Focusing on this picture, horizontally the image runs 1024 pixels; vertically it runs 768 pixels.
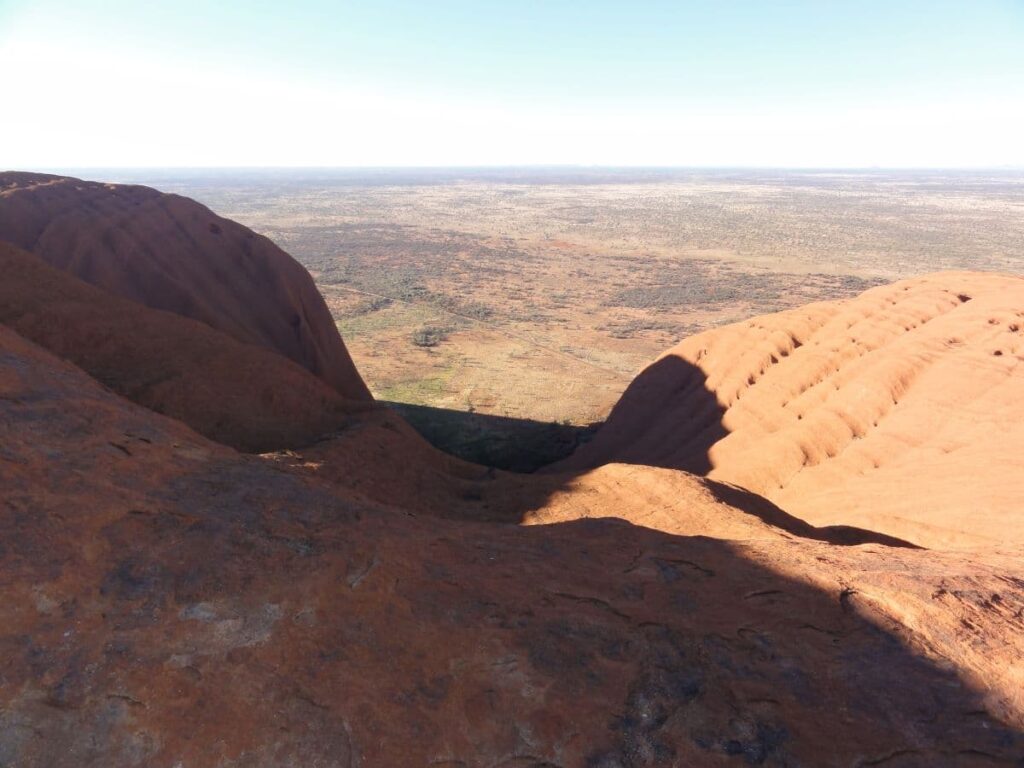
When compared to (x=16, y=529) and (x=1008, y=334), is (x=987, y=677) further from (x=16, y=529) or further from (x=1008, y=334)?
(x=1008, y=334)

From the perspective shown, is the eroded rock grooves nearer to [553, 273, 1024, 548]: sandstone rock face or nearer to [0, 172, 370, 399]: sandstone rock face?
[553, 273, 1024, 548]: sandstone rock face

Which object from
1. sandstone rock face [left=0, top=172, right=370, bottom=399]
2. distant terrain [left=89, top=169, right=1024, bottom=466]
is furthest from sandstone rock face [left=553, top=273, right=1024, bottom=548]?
sandstone rock face [left=0, top=172, right=370, bottom=399]

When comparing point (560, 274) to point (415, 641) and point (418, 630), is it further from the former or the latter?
point (415, 641)

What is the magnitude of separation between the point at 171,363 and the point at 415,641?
959 centimetres

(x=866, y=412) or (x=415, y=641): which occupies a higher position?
(x=415, y=641)

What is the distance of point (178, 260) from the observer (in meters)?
19.8

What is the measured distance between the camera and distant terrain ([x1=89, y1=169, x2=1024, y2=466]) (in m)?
28.9

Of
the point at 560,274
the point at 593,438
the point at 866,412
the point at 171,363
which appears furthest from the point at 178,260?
the point at 560,274

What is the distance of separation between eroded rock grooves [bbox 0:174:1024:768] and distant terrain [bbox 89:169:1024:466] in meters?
14.9

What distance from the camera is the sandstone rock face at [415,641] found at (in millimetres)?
3244

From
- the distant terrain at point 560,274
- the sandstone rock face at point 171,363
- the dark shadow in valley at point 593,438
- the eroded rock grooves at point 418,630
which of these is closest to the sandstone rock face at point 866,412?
the dark shadow in valley at point 593,438

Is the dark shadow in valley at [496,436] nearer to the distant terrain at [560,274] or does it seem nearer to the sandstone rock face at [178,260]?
the distant terrain at [560,274]

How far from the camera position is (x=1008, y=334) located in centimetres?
1460

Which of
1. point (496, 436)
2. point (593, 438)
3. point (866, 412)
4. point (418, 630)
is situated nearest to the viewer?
point (418, 630)
